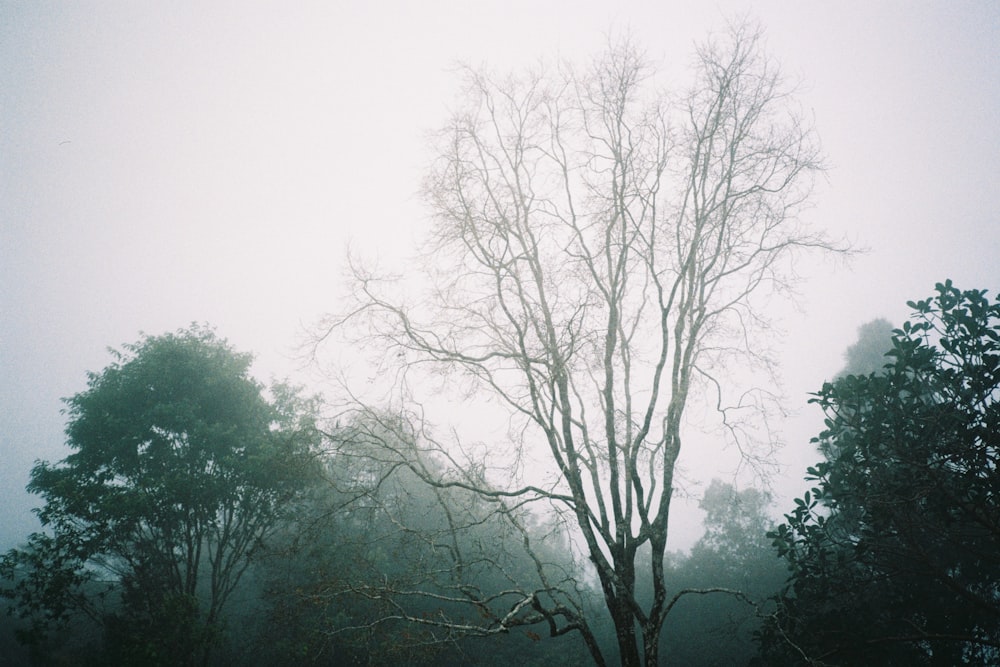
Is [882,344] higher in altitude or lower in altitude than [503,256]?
higher

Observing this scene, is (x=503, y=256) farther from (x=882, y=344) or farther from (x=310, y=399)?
(x=882, y=344)

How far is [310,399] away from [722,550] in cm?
3712

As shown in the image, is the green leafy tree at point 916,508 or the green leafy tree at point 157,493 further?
the green leafy tree at point 157,493

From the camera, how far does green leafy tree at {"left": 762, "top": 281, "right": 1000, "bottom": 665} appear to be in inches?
213

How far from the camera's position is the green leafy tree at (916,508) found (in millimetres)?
5410

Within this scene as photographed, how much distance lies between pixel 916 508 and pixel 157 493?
16.6 meters

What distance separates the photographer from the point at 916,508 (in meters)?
6.19

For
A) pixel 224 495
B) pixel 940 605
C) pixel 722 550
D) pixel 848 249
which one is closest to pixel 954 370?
pixel 848 249

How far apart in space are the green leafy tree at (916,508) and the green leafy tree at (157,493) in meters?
10.1

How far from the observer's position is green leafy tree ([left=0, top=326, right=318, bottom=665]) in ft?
30.3

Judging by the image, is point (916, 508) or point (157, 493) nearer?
point (916, 508)

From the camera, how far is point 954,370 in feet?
19.0

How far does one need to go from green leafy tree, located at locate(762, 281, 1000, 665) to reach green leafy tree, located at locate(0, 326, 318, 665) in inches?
396

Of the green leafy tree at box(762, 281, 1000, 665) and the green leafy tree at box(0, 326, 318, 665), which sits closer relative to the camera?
the green leafy tree at box(762, 281, 1000, 665)
